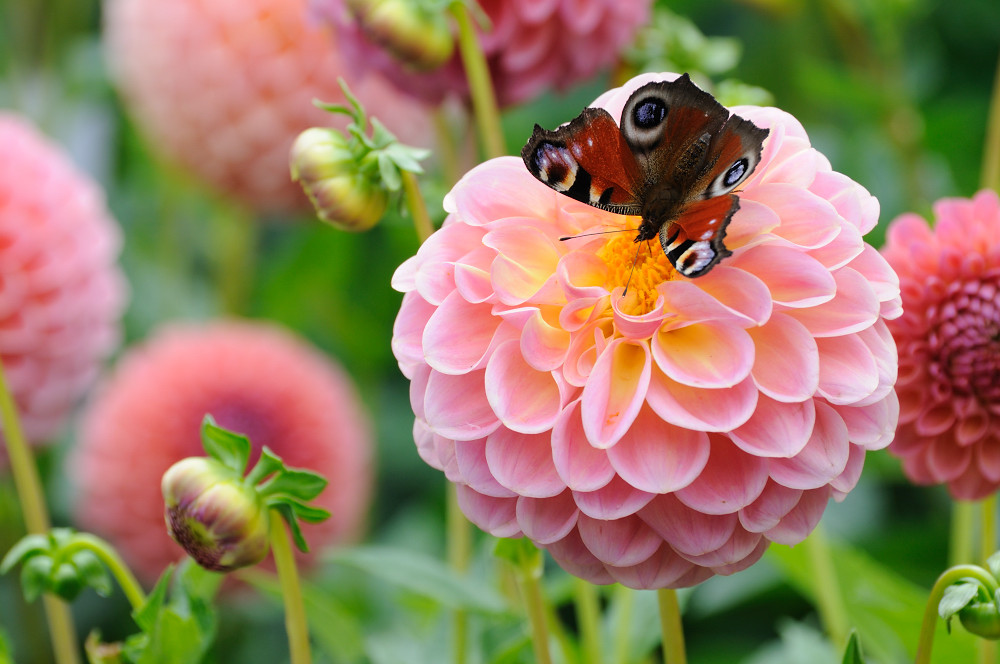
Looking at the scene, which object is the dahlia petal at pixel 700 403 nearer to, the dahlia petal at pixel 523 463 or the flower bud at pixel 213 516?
the dahlia petal at pixel 523 463

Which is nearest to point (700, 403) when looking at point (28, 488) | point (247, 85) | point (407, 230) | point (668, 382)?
point (668, 382)

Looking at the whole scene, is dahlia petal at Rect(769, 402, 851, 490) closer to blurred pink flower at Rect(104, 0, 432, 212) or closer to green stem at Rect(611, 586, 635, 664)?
green stem at Rect(611, 586, 635, 664)

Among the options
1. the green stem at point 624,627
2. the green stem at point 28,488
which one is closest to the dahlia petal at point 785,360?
the green stem at point 624,627

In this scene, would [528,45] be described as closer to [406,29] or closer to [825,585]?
[406,29]

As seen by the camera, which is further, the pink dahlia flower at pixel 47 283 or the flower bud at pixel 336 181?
the pink dahlia flower at pixel 47 283

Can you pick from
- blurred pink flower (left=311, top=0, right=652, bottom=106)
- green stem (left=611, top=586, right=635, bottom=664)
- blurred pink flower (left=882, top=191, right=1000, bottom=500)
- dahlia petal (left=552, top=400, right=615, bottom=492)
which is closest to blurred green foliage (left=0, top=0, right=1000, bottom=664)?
blurred pink flower (left=311, top=0, right=652, bottom=106)
